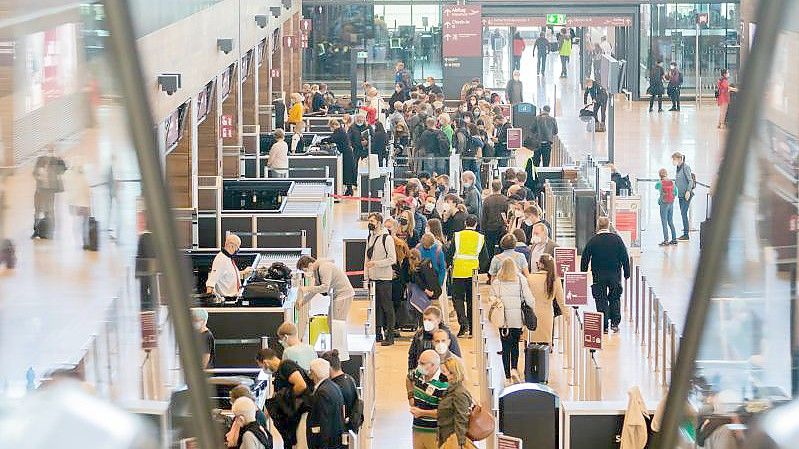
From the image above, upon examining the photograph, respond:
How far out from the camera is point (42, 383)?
75.9 inches

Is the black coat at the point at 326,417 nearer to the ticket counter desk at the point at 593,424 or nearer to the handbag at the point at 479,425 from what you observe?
the handbag at the point at 479,425

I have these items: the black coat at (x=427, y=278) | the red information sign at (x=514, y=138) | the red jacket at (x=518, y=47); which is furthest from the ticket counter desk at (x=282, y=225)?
the red jacket at (x=518, y=47)

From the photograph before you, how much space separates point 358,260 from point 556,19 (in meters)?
18.7

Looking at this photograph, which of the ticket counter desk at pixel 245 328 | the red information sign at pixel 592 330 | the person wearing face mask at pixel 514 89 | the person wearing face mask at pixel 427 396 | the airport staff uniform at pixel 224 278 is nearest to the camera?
the person wearing face mask at pixel 427 396

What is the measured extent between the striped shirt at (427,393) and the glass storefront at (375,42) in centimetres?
2825

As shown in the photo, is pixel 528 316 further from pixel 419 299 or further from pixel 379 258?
pixel 379 258

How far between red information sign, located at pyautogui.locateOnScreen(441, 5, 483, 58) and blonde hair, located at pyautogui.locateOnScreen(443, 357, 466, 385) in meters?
25.1

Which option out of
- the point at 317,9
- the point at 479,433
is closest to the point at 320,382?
the point at 479,433

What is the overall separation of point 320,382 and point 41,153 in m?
6.74

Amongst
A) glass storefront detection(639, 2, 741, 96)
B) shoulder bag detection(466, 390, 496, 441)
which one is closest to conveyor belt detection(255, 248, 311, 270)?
shoulder bag detection(466, 390, 496, 441)

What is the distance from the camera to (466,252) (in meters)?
13.7

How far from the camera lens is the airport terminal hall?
73.5 inches

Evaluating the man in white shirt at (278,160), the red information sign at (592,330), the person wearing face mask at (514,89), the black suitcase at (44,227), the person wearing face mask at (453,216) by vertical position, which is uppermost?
the person wearing face mask at (514,89)

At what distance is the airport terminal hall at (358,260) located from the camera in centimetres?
187
